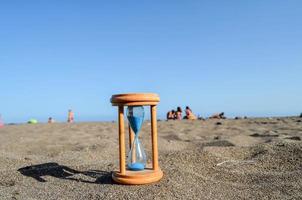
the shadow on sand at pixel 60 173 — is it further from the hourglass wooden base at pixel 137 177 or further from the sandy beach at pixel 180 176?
the hourglass wooden base at pixel 137 177

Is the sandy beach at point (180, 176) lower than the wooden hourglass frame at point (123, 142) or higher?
lower

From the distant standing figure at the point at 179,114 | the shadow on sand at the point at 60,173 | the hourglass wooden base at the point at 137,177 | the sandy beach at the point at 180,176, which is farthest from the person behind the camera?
the distant standing figure at the point at 179,114

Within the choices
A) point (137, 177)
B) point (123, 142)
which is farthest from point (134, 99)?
point (137, 177)

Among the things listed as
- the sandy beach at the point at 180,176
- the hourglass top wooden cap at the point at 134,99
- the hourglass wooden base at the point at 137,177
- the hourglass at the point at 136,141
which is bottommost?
the sandy beach at the point at 180,176

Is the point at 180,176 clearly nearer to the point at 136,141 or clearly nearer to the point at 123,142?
the point at 136,141

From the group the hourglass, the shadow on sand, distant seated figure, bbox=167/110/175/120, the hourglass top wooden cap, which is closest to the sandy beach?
the shadow on sand

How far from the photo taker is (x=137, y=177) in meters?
3.52

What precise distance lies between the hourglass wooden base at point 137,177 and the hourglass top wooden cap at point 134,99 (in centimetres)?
65

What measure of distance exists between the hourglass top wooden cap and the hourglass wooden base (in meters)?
0.65

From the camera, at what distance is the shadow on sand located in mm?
3855

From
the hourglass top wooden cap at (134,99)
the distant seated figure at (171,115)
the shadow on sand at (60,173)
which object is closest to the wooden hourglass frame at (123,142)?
the hourglass top wooden cap at (134,99)

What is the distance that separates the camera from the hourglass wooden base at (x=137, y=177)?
351cm

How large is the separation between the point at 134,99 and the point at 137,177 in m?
0.72

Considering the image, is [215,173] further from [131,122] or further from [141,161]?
[131,122]
